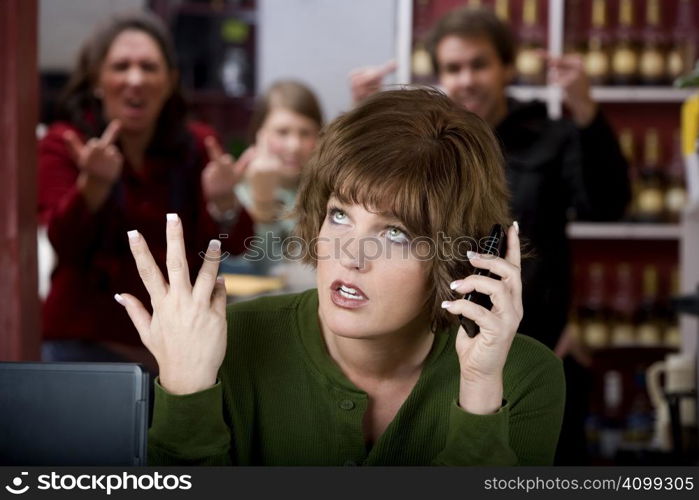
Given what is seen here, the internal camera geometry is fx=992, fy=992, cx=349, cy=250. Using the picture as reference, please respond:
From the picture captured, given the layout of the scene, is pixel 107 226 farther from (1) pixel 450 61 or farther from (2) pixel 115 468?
(2) pixel 115 468

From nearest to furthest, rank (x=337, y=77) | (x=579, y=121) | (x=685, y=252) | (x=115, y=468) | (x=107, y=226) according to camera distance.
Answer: (x=115, y=468) → (x=107, y=226) → (x=579, y=121) → (x=685, y=252) → (x=337, y=77)

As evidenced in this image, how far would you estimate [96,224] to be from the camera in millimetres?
1691

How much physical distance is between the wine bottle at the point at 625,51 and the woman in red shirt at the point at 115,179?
2.20m

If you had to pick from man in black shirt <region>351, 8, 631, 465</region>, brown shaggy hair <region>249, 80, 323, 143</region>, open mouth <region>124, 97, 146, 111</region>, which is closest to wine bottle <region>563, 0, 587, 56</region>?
brown shaggy hair <region>249, 80, 323, 143</region>

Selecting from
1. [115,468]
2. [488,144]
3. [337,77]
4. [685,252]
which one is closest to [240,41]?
[337,77]

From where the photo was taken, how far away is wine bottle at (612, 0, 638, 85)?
381cm

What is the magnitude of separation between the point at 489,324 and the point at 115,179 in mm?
995

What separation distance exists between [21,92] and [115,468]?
804 millimetres

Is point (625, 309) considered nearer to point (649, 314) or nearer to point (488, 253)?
point (649, 314)

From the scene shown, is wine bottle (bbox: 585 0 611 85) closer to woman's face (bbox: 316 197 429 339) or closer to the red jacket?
the red jacket

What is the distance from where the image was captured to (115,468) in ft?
2.30

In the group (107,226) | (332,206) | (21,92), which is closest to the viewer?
Answer: (332,206)

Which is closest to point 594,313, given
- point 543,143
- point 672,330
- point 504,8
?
point 672,330

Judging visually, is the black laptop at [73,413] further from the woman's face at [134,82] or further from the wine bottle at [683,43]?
the wine bottle at [683,43]
